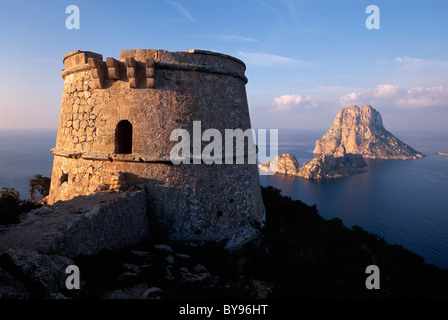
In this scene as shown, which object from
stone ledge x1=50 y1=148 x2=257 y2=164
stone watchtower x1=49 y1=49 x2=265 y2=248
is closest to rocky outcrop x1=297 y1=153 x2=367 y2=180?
stone watchtower x1=49 y1=49 x2=265 y2=248

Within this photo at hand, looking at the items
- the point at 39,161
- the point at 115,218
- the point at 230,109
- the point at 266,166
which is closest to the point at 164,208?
the point at 115,218

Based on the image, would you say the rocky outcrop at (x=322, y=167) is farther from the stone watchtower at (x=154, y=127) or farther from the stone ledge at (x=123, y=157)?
the stone ledge at (x=123, y=157)

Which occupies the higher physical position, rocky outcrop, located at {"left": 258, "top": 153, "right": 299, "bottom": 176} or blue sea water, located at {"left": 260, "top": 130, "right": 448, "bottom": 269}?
rocky outcrop, located at {"left": 258, "top": 153, "right": 299, "bottom": 176}

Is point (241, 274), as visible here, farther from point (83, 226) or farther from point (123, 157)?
point (123, 157)

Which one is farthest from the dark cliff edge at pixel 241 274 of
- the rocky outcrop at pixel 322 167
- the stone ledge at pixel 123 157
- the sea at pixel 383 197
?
the rocky outcrop at pixel 322 167

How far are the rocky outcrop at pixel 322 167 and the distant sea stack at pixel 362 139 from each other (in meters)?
30.7

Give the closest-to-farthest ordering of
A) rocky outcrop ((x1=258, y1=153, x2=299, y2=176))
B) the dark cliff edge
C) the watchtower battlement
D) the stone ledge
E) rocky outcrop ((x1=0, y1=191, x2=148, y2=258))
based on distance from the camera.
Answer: the dark cliff edge, rocky outcrop ((x1=0, y1=191, x2=148, y2=258)), the watchtower battlement, the stone ledge, rocky outcrop ((x1=258, y1=153, x2=299, y2=176))

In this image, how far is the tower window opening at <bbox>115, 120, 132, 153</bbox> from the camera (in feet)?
27.7

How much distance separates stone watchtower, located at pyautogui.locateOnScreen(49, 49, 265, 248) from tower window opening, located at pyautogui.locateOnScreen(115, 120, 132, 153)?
0.21ft

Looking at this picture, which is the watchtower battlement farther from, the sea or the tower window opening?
the sea

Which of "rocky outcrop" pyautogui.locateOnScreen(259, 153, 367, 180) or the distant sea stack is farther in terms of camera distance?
the distant sea stack

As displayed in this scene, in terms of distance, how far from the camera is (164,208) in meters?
8.21
